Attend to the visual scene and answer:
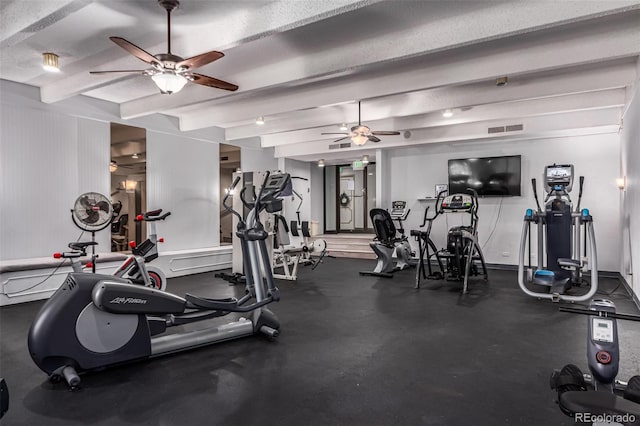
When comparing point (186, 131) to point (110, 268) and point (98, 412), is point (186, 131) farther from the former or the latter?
point (98, 412)

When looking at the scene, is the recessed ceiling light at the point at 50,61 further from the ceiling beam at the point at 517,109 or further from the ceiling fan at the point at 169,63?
the ceiling beam at the point at 517,109

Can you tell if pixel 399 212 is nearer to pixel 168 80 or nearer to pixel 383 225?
pixel 383 225

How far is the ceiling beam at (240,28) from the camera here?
118 inches

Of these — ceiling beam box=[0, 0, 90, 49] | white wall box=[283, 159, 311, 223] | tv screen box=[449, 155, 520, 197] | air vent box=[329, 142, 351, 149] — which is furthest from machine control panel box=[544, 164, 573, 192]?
white wall box=[283, 159, 311, 223]

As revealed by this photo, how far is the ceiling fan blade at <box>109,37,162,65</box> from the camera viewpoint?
3.01m

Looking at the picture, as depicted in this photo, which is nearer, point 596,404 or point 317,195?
point 596,404

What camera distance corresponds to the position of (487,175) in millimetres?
7844

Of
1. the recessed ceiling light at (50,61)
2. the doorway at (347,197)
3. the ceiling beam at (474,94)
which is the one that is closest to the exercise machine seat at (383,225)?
the ceiling beam at (474,94)

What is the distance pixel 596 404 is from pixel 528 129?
6.88 m

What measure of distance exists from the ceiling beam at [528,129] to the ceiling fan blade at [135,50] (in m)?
5.94

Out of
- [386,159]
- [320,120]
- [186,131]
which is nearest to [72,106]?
[186,131]

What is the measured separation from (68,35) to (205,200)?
4.39 metres

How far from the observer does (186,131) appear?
24.8 ft

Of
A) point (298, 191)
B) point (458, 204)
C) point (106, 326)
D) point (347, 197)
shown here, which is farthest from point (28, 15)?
Answer: point (347, 197)
